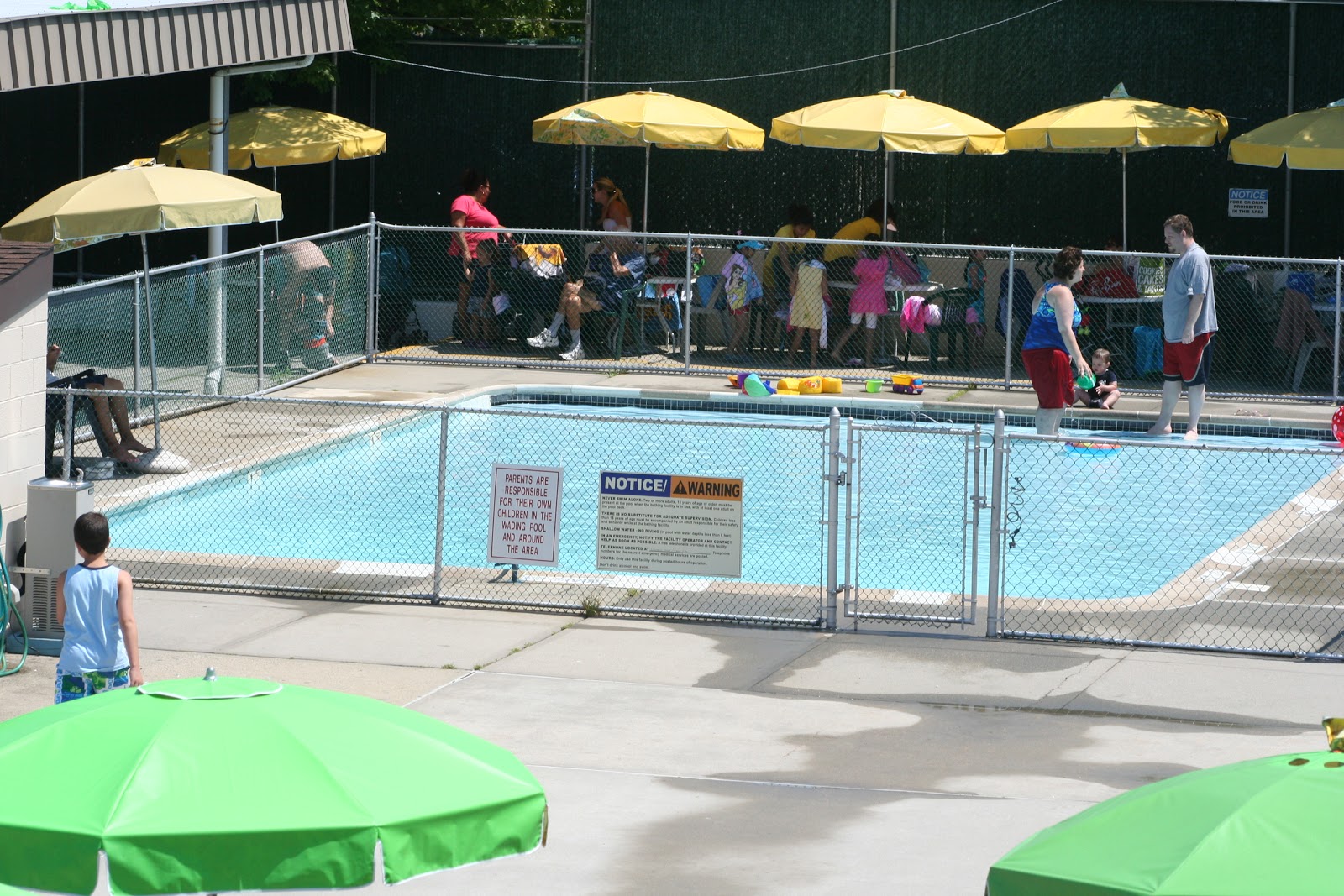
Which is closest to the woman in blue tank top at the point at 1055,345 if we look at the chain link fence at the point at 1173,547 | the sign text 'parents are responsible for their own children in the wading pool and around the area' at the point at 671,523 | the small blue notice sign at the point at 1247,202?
the chain link fence at the point at 1173,547

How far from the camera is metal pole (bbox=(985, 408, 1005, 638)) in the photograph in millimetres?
10070

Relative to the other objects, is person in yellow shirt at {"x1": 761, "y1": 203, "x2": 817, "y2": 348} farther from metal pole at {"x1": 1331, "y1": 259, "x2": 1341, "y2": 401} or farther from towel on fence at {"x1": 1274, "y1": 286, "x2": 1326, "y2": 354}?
metal pole at {"x1": 1331, "y1": 259, "x2": 1341, "y2": 401}

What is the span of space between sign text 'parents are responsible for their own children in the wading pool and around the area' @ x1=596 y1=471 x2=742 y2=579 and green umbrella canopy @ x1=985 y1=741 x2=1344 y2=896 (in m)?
6.45

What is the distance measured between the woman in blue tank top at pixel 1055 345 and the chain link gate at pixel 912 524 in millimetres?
831

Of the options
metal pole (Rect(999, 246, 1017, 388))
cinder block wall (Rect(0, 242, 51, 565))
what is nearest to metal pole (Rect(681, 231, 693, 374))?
metal pole (Rect(999, 246, 1017, 388))

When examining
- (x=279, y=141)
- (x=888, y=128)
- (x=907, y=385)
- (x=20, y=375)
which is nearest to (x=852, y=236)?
(x=888, y=128)

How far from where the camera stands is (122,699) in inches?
173

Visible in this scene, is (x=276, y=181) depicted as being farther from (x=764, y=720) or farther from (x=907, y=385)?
(x=764, y=720)

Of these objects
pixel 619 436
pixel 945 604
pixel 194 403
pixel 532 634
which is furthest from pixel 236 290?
pixel 945 604

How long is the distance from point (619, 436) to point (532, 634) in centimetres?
772

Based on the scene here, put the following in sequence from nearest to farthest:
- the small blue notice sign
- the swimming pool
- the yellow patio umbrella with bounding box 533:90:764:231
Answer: the swimming pool < the yellow patio umbrella with bounding box 533:90:764:231 < the small blue notice sign

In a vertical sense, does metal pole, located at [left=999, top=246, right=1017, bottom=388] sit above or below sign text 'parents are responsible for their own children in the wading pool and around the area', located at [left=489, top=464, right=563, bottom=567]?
above

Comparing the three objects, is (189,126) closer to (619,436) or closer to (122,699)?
(619,436)

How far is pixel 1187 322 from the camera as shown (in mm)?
15953
